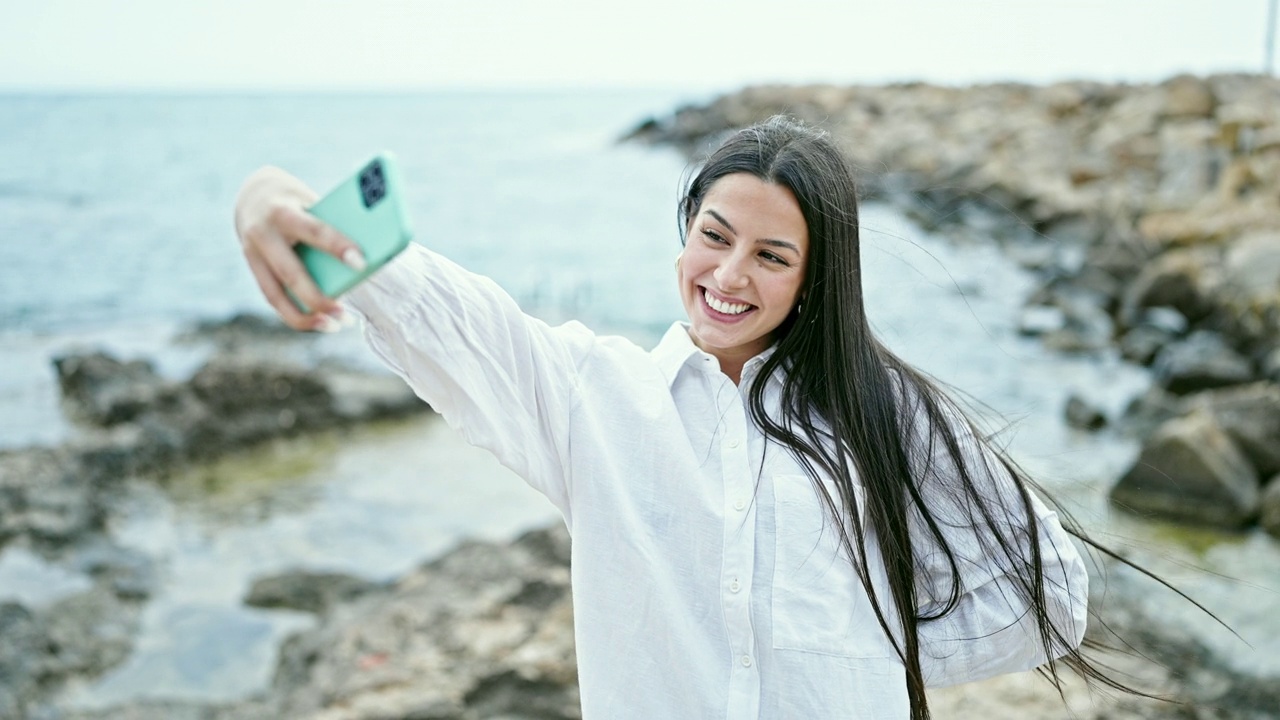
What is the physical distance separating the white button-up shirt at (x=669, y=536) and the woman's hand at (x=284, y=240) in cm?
37

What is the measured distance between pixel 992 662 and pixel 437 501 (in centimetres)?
561

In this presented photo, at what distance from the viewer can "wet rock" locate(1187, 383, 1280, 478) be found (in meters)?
6.61

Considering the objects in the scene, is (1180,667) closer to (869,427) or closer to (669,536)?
(869,427)

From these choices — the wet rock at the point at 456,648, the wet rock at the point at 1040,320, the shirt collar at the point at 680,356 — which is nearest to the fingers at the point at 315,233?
the shirt collar at the point at 680,356

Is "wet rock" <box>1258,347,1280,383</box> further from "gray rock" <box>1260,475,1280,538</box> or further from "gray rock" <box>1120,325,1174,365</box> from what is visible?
"gray rock" <box>1260,475,1280,538</box>

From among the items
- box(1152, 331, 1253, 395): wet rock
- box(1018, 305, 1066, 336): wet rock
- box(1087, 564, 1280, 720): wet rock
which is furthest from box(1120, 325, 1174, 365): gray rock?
box(1087, 564, 1280, 720): wet rock

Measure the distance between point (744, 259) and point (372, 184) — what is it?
0.84 meters

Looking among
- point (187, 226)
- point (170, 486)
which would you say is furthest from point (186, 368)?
point (187, 226)

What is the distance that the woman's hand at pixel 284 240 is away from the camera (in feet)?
3.96

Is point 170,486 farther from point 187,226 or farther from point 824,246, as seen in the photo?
point 187,226

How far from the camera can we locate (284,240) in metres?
1.24

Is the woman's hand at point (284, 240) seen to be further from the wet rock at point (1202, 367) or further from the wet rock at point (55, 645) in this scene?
the wet rock at point (1202, 367)

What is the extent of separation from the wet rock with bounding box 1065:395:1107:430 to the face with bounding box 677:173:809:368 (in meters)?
7.52

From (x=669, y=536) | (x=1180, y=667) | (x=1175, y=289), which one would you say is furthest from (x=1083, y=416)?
(x=669, y=536)
